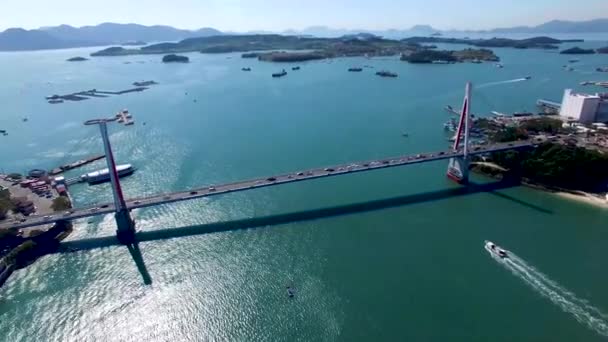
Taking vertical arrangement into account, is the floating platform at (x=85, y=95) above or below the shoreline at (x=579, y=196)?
above

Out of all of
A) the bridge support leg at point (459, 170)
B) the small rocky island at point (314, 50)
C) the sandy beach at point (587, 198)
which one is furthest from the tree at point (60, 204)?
the small rocky island at point (314, 50)

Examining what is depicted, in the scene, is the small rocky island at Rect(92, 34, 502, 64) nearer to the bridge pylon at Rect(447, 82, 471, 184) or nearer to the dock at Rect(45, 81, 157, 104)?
the dock at Rect(45, 81, 157, 104)

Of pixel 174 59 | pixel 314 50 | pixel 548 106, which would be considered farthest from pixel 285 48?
pixel 548 106

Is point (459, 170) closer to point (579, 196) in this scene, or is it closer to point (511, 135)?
point (511, 135)

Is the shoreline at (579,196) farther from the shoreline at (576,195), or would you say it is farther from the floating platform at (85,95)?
the floating platform at (85,95)

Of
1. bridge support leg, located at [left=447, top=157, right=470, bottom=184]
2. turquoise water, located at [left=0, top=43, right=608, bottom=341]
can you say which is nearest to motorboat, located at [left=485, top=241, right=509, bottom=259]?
turquoise water, located at [left=0, top=43, right=608, bottom=341]
